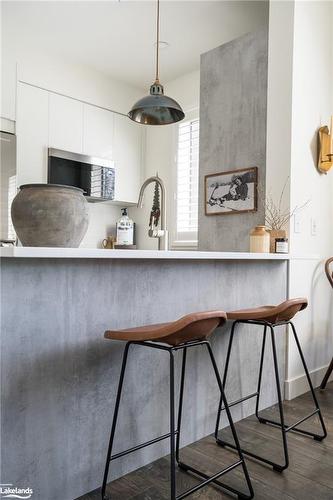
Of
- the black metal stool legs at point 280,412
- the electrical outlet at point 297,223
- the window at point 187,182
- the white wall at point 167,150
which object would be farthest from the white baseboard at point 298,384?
the white wall at point 167,150

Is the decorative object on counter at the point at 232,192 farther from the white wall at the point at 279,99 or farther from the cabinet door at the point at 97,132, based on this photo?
the cabinet door at the point at 97,132

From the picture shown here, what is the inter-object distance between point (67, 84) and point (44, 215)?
3243 mm

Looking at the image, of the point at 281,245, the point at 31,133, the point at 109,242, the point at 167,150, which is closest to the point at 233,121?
the point at 281,245

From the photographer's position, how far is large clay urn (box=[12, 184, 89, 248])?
1.46 m

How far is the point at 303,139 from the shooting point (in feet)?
9.32

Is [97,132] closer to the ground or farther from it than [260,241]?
farther from it

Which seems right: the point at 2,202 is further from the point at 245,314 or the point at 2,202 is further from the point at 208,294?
the point at 245,314

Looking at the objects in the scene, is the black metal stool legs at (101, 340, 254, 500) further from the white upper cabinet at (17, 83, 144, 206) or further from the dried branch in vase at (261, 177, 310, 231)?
the white upper cabinet at (17, 83, 144, 206)

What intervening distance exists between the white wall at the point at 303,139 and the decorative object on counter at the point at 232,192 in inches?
8.7

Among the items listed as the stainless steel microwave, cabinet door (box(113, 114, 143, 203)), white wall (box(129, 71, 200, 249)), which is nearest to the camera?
the stainless steel microwave

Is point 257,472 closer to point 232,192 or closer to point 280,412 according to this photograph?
point 280,412

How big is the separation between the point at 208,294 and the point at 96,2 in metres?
2.69

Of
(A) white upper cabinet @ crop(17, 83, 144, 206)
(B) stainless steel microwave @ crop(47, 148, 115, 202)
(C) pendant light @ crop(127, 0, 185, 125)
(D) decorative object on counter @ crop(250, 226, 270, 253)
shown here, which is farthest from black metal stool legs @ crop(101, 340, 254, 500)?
(A) white upper cabinet @ crop(17, 83, 144, 206)

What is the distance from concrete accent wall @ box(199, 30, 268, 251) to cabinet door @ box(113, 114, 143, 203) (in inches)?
57.6
